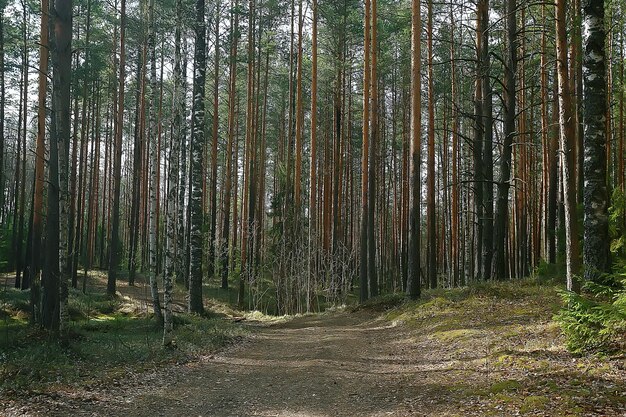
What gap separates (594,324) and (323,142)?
26.9m

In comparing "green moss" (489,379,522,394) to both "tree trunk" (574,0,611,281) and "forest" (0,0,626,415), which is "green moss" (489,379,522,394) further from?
"tree trunk" (574,0,611,281)

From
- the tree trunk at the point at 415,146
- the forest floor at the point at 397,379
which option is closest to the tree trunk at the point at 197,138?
the forest floor at the point at 397,379

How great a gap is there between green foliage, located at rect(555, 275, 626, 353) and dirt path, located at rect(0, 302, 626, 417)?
1002 millimetres

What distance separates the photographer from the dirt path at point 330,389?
5590 millimetres

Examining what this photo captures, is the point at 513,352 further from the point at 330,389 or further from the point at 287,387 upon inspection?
the point at 287,387

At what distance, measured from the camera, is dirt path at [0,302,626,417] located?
18.3 ft

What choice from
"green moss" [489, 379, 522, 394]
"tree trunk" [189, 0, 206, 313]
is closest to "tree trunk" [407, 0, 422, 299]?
"tree trunk" [189, 0, 206, 313]

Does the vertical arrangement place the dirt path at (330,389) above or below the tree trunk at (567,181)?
below

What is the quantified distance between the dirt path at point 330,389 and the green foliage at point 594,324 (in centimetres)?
100

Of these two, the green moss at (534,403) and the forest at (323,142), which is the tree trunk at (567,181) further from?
the green moss at (534,403)

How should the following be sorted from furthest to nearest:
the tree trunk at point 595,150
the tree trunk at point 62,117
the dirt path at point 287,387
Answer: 1. the tree trunk at point 62,117
2. the tree trunk at point 595,150
3. the dirt path at point 287,387

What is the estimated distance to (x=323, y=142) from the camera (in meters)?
32.5

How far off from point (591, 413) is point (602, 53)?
20.6 feet

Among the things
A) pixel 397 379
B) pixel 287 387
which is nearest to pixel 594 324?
pixel 397 379
